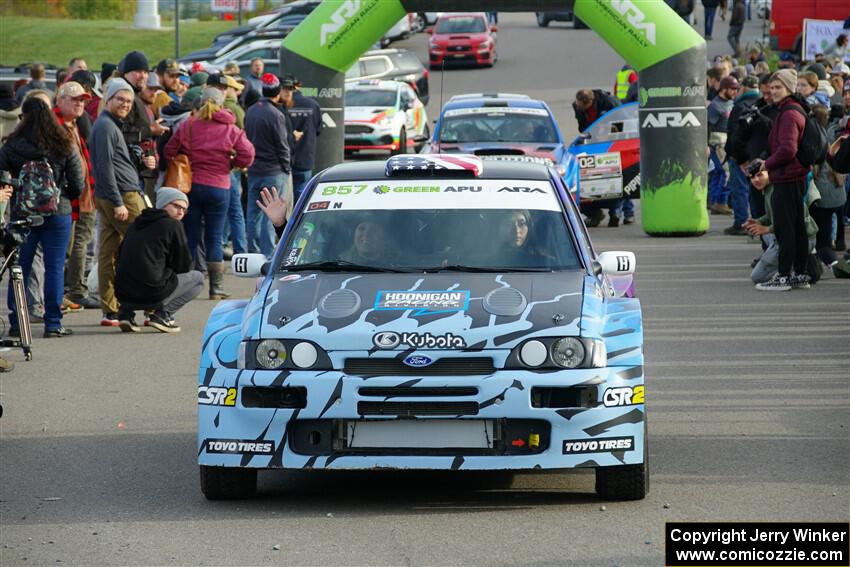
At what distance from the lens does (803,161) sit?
47.5 feet

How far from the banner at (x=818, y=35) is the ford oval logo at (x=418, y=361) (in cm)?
2487

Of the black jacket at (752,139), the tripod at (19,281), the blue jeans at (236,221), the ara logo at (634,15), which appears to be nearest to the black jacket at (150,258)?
the tripod at (19,281)

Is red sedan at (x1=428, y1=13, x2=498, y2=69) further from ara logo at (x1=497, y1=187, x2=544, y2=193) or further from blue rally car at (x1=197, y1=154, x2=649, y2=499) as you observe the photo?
blue rally car at (x1=197, y1=154, x2=649, y2=499)

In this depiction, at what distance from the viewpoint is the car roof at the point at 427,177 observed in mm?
8727

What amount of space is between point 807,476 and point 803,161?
709 centimetres

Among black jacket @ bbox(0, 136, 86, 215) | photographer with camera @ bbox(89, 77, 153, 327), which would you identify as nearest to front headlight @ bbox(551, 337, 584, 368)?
black jacket @ bbox(0, 136, 86, 215)

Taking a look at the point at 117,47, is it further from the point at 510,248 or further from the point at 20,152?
the point at 510,248

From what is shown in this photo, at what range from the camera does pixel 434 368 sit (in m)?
7.07

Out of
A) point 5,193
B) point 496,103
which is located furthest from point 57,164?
point 496,103

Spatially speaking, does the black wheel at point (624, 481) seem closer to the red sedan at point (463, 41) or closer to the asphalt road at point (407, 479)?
the asphalt road at point (407, 479)

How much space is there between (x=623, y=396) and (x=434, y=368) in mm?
844

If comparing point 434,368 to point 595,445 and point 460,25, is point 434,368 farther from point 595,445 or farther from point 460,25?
point 460,25

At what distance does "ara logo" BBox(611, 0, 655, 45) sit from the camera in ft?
63.2

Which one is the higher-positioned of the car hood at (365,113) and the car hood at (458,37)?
the car hood at (458,37)
